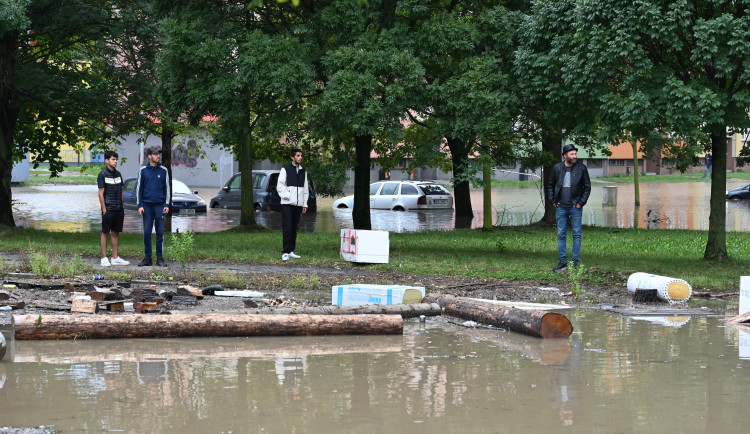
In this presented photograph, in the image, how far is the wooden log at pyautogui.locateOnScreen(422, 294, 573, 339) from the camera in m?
8.84

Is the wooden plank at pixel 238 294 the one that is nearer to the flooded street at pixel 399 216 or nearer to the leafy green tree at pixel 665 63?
the leafy green tree at pixel 665 63

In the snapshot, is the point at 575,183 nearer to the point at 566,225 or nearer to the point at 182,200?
the point at 566,225

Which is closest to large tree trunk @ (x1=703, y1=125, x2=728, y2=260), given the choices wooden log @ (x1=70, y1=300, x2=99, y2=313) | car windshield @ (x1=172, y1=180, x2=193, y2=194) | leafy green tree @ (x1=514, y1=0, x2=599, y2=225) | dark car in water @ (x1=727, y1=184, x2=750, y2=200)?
leafy green tree @ (x1=514, y1=0, x2=599, y2=225)

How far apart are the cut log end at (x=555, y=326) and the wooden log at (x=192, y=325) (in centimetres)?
143

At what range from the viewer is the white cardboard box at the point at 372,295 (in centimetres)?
1036

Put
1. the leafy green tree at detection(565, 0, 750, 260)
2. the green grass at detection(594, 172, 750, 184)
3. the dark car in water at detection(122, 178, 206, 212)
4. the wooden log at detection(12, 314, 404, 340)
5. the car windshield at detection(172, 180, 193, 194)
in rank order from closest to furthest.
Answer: the wooden log at detection(12, 314, 404, 340) < the leafy green tree at detection(565, 0, 750, 260) < the dark car in water at detection(122, 178, 206, 212) < the car windshield at detection(172, 180, 193, 194) < the green grass at detection(594, 172, 750, 184)

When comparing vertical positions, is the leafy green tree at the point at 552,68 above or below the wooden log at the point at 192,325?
above

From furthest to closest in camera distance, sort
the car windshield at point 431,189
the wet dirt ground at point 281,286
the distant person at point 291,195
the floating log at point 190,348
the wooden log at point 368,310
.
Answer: the car windshield at point 431,189, the distant person at point 291,195, the wet dirt ground at point 281,286, the wooden log at point 368,310, the floating log at point 190,348

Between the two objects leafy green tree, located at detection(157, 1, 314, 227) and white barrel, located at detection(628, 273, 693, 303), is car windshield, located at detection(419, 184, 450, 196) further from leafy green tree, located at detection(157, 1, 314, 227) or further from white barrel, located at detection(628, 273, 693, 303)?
white barrel, located at detection(628, 273, 693, 303)

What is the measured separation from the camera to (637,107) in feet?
43.0

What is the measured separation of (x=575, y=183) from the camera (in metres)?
13.6

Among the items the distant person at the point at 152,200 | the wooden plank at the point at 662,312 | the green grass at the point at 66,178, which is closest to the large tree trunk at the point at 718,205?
the wooden plank at the point at 662,312

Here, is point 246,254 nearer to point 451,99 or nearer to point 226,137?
point 226,137

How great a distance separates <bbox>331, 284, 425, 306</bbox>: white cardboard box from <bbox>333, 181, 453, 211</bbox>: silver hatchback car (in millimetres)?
25454
